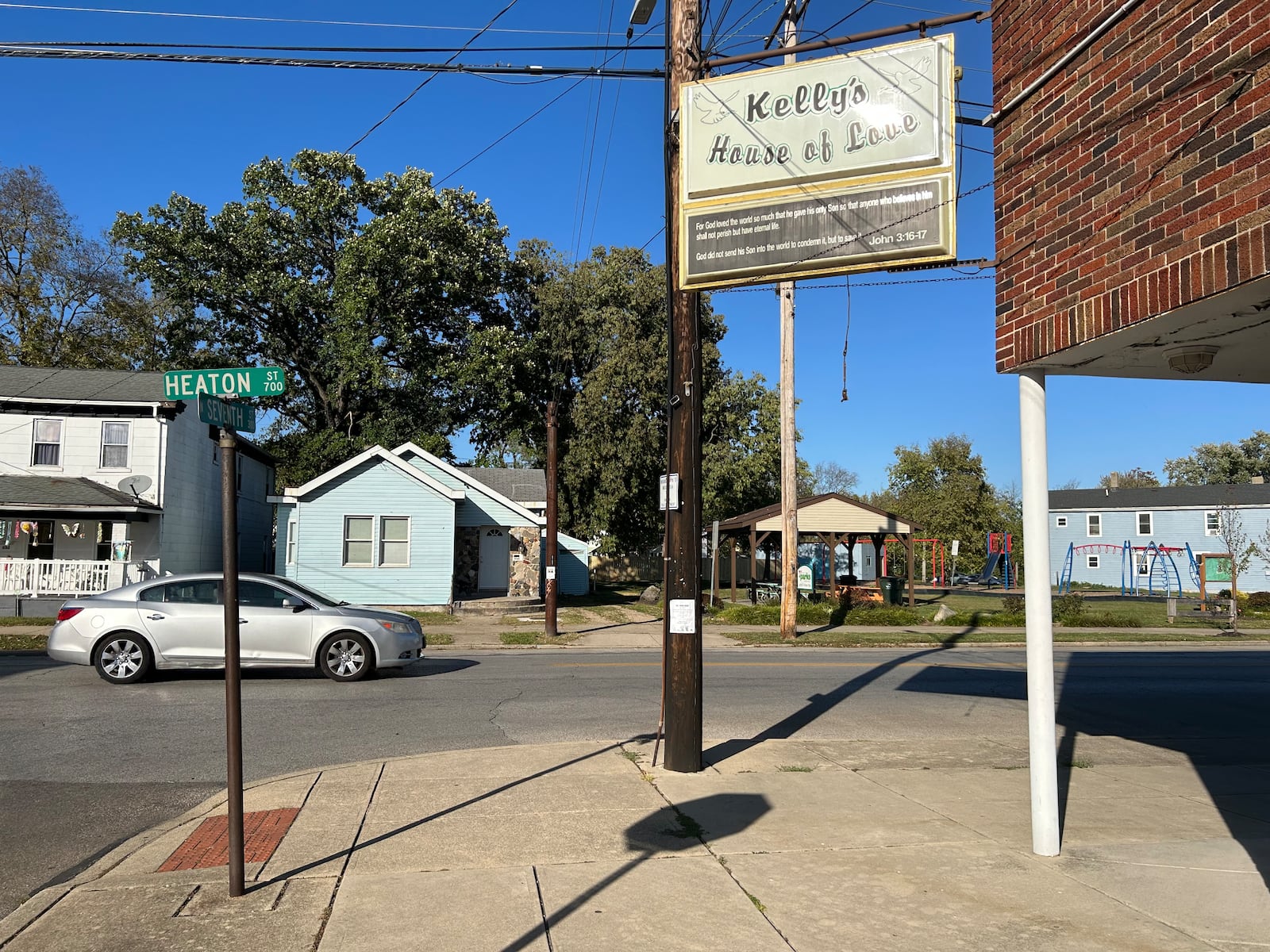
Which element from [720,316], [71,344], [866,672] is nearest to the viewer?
[866,672]

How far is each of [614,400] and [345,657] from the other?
24.8 m

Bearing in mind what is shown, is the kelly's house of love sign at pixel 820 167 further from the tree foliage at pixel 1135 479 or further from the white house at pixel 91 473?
the tree foliage at pixel 1135 479

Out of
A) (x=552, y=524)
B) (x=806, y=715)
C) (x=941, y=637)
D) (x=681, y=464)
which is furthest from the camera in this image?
(x=941, y=637)

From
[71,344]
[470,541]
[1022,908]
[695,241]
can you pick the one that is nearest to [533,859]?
[1022,908]

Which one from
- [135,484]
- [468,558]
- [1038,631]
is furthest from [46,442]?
[1038,631]

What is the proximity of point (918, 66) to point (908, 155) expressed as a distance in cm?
64

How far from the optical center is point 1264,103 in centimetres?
438

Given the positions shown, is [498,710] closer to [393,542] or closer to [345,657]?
[345,657]

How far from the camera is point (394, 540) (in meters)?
27.6

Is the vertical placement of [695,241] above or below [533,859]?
above

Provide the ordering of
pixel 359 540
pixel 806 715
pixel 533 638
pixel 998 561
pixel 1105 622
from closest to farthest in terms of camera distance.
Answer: pixel 806 715 → pixel 533 638 → pixel 1105 622 → pixel 359 540 → pixel 998 561

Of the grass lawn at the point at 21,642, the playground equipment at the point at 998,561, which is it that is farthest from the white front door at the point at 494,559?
the playground equipment at the point at 998,561

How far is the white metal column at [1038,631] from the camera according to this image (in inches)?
233

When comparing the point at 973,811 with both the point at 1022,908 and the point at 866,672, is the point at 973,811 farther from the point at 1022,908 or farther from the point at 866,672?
the point at 866,672
